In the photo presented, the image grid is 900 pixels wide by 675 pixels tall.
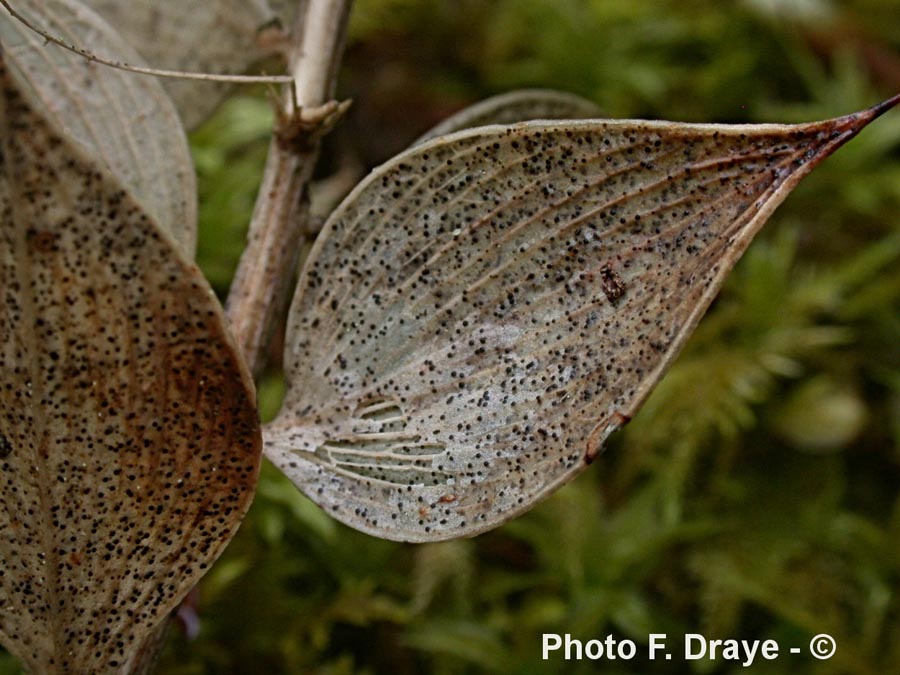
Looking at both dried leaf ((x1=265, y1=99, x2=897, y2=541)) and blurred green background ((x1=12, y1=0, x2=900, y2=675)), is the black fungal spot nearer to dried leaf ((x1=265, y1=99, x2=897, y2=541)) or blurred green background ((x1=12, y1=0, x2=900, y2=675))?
dried leaf ((x1=265, y1=99, x2=897, y2=541))

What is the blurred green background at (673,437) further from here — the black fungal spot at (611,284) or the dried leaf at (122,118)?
the black fungal spot at (611,284)

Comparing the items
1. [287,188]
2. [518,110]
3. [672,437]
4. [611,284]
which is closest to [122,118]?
[287,188]

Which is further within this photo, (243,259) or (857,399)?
(857,399)

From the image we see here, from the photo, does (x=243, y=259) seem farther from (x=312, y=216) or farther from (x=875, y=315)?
(x=875, y=315)

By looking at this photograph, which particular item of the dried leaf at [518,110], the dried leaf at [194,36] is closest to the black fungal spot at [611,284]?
the dried leaf at [518,110]

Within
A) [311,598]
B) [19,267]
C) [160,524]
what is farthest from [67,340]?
[311,598]

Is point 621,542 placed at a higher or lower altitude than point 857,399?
lower

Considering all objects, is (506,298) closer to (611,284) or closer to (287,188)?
(611,284)
